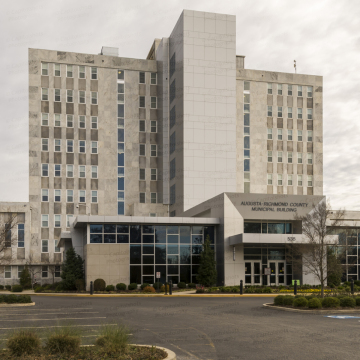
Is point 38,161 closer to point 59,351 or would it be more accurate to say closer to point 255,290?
point 255,290

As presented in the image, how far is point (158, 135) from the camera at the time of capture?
77.5 meters

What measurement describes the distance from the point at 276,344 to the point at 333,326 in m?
4.72

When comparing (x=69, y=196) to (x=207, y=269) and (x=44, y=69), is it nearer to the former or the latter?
(x=44, y=69)

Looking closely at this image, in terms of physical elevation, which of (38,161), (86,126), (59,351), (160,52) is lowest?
(59,351)

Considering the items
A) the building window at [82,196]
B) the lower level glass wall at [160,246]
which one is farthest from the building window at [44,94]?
the lower level glass wall at [160,246]

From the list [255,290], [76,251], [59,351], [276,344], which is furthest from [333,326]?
[76,251]

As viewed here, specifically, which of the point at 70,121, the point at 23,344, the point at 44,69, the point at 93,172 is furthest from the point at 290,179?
the point at 23,344

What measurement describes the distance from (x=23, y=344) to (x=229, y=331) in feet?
23.9

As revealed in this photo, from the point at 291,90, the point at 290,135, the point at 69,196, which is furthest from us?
the point at 291,90

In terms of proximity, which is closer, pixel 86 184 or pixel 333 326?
pixel 333 326

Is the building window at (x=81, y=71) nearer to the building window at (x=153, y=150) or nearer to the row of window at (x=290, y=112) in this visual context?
the building window at (x=153, y=150)

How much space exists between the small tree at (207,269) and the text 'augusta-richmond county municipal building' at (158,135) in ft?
33.5

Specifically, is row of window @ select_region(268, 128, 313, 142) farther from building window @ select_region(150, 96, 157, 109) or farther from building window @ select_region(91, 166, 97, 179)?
building window @ select_region(91, 166, 97, 179)

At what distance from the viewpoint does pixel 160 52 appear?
255ft
